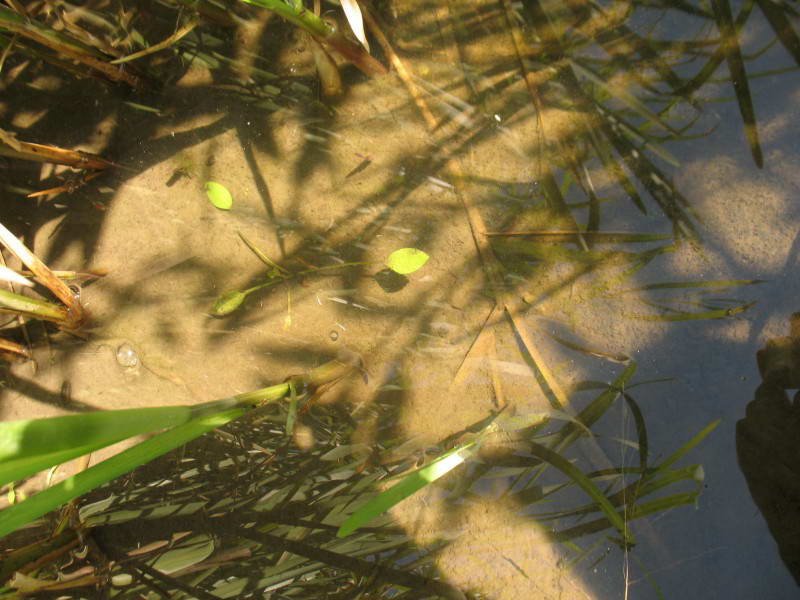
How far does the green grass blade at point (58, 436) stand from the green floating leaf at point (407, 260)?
78 cm

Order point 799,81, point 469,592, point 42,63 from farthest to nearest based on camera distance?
point 42,63, point 469,592, point 799,81

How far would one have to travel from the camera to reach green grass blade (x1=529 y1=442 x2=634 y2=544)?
1.60m

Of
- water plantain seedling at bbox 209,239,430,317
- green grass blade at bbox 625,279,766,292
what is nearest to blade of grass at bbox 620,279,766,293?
green grass blade at bbox 625,279,766,292

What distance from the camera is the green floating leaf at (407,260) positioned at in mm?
1640

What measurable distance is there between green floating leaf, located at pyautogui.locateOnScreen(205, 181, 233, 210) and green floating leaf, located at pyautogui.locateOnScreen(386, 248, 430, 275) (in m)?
0.54

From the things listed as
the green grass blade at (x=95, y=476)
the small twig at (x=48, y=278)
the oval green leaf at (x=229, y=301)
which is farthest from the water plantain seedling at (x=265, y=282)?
the green grass blade at (x=95, y=476)

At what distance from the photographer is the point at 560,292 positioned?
1663 millimetres

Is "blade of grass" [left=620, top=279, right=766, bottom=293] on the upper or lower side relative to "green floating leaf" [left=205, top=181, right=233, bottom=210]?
lower

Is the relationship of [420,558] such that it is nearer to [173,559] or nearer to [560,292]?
[173,559]

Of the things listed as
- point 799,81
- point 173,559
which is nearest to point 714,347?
point 799,81

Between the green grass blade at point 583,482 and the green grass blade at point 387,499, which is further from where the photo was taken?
the green grass blade at point 583,482

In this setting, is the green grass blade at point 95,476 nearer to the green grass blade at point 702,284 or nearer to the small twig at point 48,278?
the small twig at point 48,278

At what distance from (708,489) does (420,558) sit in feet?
2.80

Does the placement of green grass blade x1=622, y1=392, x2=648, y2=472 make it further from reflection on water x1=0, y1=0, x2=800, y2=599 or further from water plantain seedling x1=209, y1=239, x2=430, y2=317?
water plantain seedling x1=209, y1=239, x2=430, y2=317
